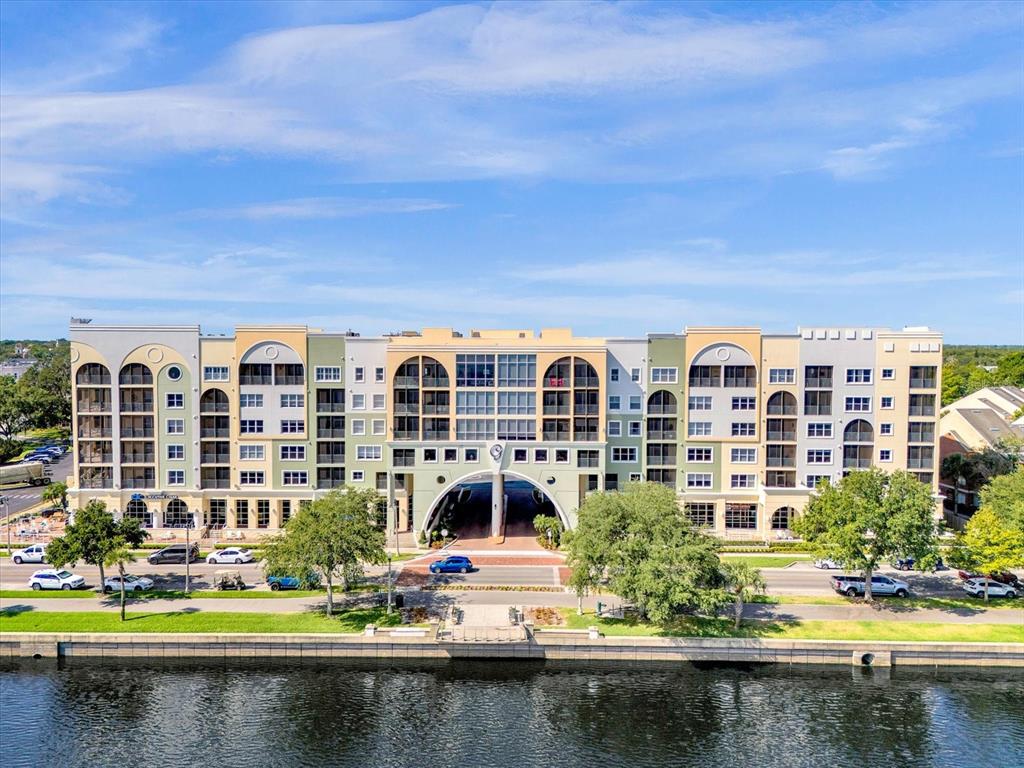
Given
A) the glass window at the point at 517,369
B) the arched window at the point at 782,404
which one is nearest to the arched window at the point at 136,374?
the glass window at the point at 517,369

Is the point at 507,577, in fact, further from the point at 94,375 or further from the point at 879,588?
the point at 94,375

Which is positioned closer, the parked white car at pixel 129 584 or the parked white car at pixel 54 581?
the parked white car at pixel 129 584

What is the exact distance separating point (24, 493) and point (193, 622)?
6601 cm

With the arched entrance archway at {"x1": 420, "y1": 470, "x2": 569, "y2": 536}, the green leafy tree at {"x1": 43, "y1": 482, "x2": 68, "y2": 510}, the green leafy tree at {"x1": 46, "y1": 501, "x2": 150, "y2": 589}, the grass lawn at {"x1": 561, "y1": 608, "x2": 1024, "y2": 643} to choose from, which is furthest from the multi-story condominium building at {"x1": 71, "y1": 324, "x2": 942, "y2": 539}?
the grass lawn at {"x1": 561, "y1": 608, "x2": 1024, "y2": 643}

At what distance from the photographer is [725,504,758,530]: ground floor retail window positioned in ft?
276

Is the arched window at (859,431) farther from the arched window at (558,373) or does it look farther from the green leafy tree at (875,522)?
the arched window at (558,373)

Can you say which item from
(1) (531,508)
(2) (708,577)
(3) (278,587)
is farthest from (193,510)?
(2) (708,577)

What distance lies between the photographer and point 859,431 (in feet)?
273

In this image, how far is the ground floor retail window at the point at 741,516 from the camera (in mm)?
84250

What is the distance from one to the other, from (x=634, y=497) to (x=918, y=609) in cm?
2442

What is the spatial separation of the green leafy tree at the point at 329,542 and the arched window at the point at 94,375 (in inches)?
1477

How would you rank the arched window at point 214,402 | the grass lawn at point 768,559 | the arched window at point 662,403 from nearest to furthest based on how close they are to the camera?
the grass lawn at point 768,559 → the arched window at point 662,403 → the arched window at point 214,402

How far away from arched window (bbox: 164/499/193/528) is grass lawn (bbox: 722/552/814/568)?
191ft

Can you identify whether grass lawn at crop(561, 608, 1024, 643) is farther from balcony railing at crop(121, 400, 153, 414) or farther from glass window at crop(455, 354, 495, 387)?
balcony railing at crop(121, 400, 153, 414)
